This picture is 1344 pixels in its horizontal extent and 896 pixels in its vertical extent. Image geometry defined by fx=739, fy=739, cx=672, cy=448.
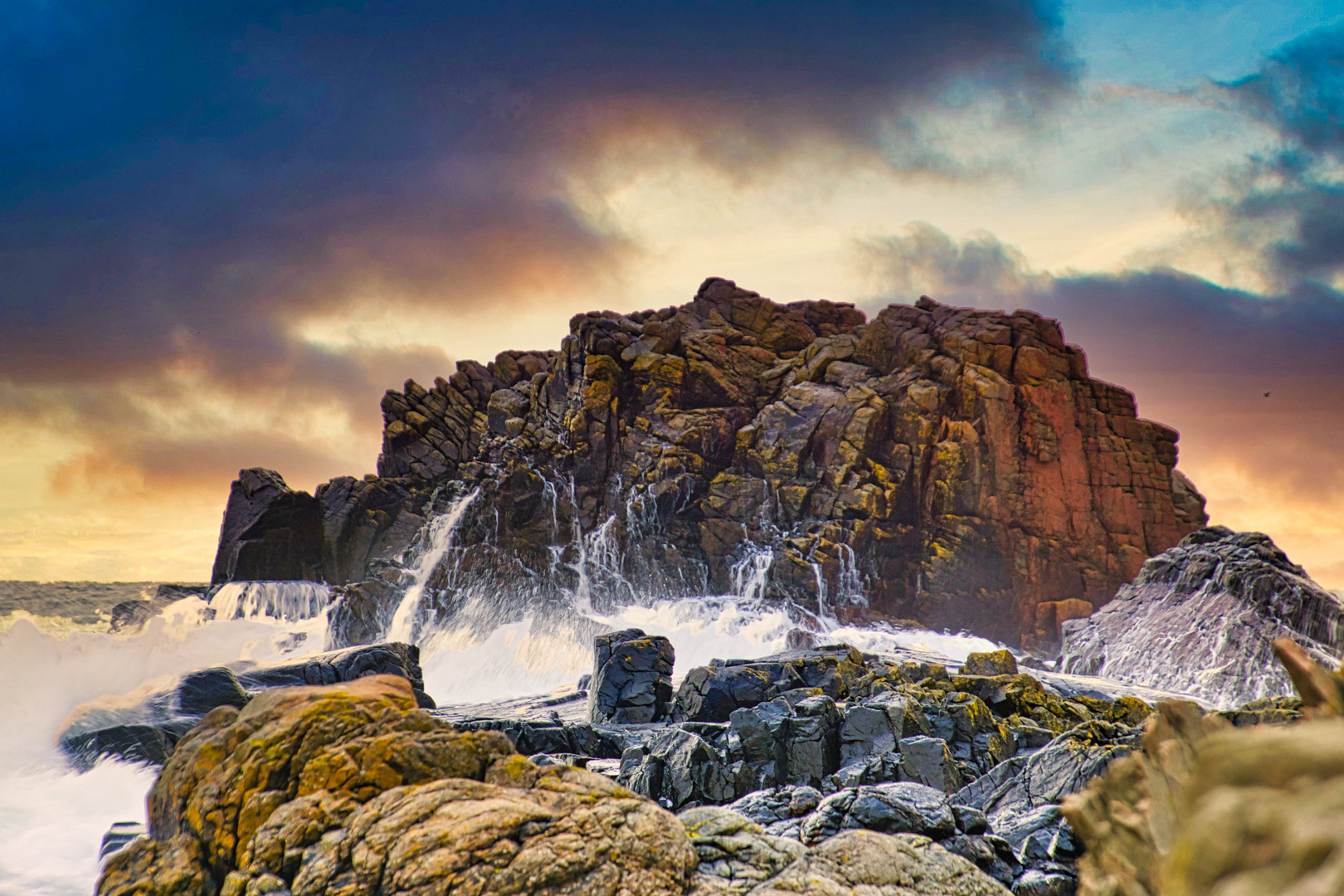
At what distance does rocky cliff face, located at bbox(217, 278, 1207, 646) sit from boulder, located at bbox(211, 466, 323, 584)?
65.5 feet

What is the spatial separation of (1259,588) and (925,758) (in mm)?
29824

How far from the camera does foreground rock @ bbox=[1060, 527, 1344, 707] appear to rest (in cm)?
3161

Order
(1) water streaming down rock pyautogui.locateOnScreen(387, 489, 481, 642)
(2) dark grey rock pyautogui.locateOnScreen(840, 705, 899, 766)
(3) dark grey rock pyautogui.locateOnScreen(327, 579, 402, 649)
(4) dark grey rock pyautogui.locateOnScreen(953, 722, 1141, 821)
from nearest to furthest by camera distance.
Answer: (4) dark grey rock pyautogui.locateOnScreen(953, 722, 1141, 821), (2) dark grey rock pyautogui.locateOnScreen(840, 705, 899, 766), (3) dark grey rock pyautogui.locateOnScreen(327, 579, 402, 649), (1) water streaming down rock pyautogui.locateOnScreen(387, 489, 481, 642)

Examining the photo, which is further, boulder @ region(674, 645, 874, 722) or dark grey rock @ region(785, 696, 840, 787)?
boulder @ region(674, 645, 874, 722)

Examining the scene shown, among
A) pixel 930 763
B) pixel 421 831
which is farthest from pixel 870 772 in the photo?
pixel 421 831

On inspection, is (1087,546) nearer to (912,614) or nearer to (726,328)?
(912,614)

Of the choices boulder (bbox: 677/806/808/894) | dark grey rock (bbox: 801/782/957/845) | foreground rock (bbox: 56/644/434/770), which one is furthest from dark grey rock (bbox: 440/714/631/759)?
boulder (bbox: 677/806/808/894)

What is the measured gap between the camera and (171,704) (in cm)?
2041

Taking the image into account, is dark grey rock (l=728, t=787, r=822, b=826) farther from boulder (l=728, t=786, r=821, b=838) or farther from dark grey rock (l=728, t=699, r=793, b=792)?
dark grey rock (l=728, t=699, r=793, b=792)

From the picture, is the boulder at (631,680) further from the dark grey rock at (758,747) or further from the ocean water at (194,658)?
the ocean water at (194,658)

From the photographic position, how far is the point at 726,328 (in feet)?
226

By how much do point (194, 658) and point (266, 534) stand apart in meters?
40.1

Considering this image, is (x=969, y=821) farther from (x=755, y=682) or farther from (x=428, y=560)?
(x=428, y=560)

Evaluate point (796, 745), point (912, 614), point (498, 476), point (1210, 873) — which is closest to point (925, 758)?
point (796, 745)
